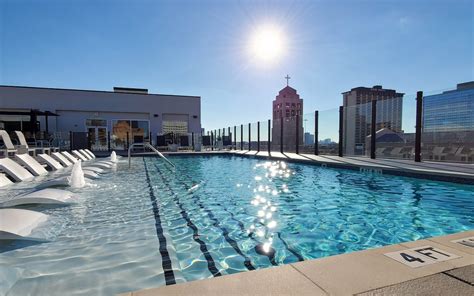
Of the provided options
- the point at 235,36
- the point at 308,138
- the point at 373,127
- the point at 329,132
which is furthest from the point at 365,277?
the point at 308,138

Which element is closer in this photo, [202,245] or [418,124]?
[202,245]

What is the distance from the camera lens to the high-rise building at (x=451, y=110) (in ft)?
24.7

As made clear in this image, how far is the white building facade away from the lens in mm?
17906

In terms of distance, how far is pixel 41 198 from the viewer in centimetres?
371

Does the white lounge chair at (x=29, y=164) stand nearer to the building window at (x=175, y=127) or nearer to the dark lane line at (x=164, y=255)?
the dark lane line at (x=164, y=255)

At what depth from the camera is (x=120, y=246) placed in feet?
8.05

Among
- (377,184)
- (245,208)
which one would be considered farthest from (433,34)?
(245,208)

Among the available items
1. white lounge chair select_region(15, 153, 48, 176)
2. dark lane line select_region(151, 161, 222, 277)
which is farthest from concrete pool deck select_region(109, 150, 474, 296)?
white lounge chair select_region(15, 153, 48, 176)

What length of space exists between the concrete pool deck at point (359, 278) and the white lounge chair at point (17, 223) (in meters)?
1.94

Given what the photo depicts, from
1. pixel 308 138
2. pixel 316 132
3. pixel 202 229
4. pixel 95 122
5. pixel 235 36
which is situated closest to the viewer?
pixel 202 229

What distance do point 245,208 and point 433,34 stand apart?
821cm

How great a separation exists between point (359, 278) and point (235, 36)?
30.5ft

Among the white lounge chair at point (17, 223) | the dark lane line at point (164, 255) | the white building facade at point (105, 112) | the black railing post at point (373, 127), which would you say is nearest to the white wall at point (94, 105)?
the white building facade at point (105, 112)

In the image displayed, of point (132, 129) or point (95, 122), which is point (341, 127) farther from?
point (95, 122)
